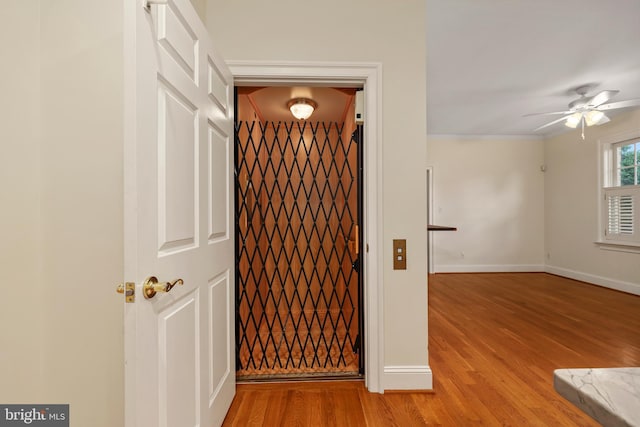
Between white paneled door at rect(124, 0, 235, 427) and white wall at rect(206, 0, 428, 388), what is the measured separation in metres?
0.63

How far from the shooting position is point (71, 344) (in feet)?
3.66

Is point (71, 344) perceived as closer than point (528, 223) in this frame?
Yes

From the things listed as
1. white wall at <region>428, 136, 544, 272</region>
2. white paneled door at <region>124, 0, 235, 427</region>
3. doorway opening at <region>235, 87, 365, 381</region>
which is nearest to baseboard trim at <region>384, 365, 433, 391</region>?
doorway opening at <region>235, 87, 365, 381</region>

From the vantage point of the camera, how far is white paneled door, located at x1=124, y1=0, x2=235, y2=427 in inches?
31.2

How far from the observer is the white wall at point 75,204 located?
110 cm

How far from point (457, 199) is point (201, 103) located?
4.92 metres

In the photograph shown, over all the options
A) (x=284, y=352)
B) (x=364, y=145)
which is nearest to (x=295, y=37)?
(x=364, y=145)

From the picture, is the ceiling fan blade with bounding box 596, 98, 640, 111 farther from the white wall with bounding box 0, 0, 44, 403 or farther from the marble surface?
the white wall with bounding box 0, 0, 44, 403

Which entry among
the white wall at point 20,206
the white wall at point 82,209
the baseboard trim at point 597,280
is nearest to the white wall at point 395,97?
the white wall at point 82,209

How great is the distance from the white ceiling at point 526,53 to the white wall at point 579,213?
939mm

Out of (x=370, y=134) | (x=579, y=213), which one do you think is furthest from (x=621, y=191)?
(x=370, y=134)

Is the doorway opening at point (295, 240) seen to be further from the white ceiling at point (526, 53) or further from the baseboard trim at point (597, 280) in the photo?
the baseboard trim at point (597, 280)

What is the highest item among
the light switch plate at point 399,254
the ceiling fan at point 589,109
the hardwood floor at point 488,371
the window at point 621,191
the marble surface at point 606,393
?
the ceiling fan at point 589,109

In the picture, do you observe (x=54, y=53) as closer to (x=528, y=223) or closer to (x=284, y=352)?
(x=284, y=352)
